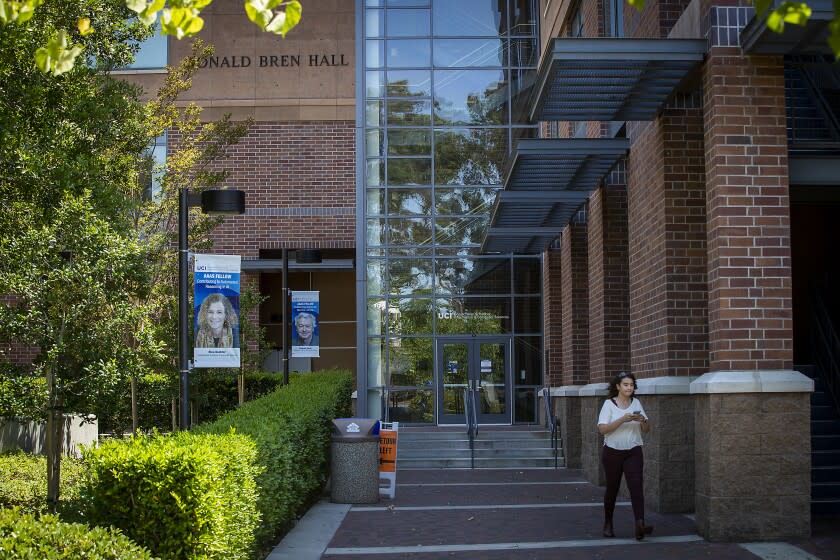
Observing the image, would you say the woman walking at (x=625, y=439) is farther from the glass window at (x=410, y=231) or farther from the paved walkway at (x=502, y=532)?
the glass window at (x=410, y=231)

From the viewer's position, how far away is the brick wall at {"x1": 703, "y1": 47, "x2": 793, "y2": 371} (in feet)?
36.2

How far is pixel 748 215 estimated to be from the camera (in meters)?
11.2

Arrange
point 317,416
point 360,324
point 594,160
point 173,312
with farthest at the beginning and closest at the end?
1. point 360,324
2. point 173,312
3. point 594,160
4. point 317,416

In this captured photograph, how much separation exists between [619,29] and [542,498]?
7.11 m

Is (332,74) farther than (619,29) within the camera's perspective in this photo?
Yes

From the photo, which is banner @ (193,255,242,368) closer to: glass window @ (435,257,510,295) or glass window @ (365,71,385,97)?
glass window @ (435,257,510,295)

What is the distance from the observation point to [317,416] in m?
14.9

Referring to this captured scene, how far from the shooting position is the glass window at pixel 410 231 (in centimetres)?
2927

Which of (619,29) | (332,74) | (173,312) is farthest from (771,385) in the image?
(332,74)

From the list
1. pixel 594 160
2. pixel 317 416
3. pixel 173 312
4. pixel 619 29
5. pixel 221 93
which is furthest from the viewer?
pixel 221 93

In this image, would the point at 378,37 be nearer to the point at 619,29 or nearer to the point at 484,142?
the point at 484,142

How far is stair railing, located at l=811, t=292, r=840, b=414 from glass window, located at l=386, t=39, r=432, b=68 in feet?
49.6

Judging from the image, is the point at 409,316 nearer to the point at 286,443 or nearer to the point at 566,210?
the point at 566,210

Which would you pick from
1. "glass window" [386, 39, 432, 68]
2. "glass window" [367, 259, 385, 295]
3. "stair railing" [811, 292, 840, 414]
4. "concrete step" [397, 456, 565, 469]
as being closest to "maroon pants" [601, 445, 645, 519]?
"stair railing" [811, 292, 840, 414]
